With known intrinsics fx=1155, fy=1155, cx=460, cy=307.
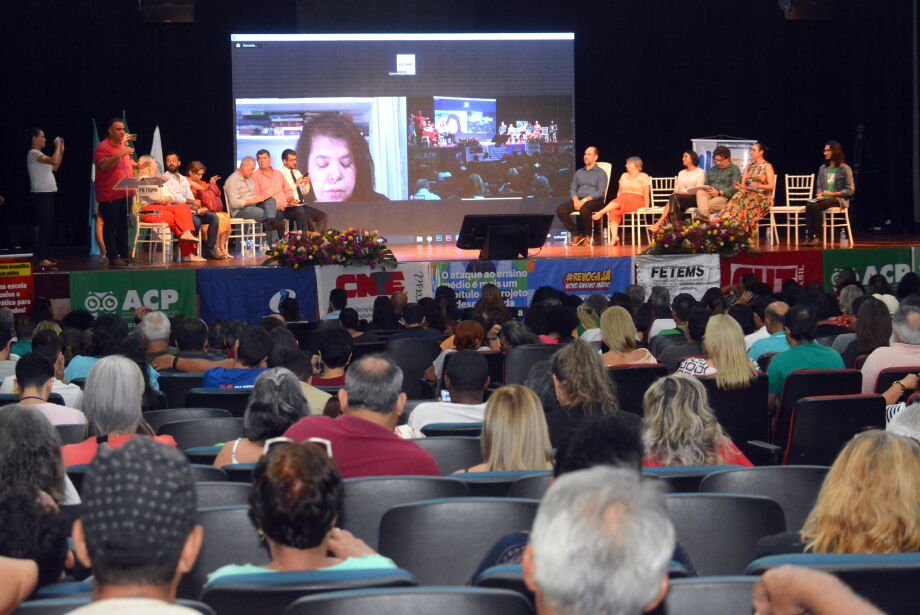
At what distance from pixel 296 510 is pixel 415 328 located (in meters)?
5.16

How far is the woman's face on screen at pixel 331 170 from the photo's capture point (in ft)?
49.0

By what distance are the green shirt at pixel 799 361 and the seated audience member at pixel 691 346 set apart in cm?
58

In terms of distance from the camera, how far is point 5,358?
19.3 ft

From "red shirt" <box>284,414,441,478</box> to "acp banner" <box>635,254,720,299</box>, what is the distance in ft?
24.9

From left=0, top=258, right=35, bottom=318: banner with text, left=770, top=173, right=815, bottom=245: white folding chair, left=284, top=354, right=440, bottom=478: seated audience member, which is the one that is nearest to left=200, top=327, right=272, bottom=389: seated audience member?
left=284, top=354, right=440, bottom=478: seated audience member

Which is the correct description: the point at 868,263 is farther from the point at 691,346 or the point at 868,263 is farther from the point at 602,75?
the point at 691,346

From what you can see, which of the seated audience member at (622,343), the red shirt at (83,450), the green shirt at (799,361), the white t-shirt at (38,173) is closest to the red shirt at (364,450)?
the red shirt at (83,450)

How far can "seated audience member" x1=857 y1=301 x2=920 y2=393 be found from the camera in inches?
202

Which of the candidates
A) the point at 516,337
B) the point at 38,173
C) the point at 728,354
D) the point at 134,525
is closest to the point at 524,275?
the point at 516,337

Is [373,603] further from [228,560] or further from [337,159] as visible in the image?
[337,159]

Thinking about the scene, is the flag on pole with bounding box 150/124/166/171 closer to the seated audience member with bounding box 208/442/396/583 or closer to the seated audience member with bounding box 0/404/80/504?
the seated audience member with bounding box 0/404/80/504

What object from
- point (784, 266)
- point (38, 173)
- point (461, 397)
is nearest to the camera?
point (461, 397)

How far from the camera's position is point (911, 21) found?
15.9m

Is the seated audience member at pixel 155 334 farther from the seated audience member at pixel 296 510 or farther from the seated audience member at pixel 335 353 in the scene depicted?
the seated audience member at pixel 296 510
